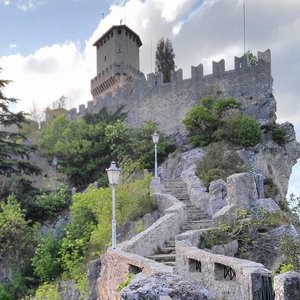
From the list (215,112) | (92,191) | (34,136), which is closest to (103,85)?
(34,136)

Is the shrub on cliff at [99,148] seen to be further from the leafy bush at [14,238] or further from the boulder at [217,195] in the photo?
the boulder at [217,195]

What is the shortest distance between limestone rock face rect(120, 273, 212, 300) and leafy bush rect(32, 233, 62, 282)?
20.5 m

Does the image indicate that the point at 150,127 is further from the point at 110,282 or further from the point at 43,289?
the point at 110,282

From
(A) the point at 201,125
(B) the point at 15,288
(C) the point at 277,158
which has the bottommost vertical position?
(B) the point at 15,288

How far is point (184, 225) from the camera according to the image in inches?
717

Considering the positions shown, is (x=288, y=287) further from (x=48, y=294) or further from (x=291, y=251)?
(x=48, y=294)

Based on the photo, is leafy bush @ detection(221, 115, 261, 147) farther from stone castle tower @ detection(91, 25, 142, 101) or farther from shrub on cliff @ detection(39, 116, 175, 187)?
stone castle tower @ detection(91, 25, 142, 101)

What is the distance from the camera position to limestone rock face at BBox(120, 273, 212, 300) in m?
3.24

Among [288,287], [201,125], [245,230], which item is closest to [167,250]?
[245,230]

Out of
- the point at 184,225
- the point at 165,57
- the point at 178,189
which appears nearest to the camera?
the point at 184,225

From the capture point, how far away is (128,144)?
1326 inches

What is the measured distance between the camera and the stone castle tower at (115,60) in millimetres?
47688

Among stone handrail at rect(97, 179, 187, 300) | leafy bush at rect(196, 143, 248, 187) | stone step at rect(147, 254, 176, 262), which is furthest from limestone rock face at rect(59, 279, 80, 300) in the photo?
leafy bush at rect(196, 143, 248, 187)

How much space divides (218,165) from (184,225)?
695cm
